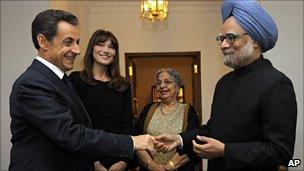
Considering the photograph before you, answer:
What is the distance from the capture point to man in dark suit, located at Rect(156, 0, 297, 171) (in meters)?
1.63

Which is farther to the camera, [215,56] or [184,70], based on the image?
[184,70]

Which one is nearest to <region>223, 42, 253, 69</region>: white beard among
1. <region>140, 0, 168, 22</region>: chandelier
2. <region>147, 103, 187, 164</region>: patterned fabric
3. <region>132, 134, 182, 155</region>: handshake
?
<region>132, 134, 182, 155</region>: handshake

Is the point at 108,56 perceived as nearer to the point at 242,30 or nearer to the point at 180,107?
the point at 180,107

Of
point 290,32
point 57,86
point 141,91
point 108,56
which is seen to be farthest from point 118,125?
point 141,91

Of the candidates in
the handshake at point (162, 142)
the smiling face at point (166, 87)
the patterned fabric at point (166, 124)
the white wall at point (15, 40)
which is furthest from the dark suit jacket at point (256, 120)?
the white wall at point (15, 40)

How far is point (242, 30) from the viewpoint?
5.96 ft

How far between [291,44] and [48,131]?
2.84 metres

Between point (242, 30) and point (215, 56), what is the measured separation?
4.92 m

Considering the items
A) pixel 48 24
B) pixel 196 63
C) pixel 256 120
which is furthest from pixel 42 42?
pixel 196 63

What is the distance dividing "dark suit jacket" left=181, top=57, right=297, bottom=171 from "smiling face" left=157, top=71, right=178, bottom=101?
140cm

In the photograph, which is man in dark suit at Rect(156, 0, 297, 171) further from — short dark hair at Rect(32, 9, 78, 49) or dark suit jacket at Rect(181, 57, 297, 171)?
short dark hair at Rect(32, 9, 78, 49)

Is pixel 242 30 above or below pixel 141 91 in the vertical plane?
above

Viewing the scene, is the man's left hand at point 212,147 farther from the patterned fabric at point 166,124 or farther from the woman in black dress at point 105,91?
the patterned fabric at point 166,124

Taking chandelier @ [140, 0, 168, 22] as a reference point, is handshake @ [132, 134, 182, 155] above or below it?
below
